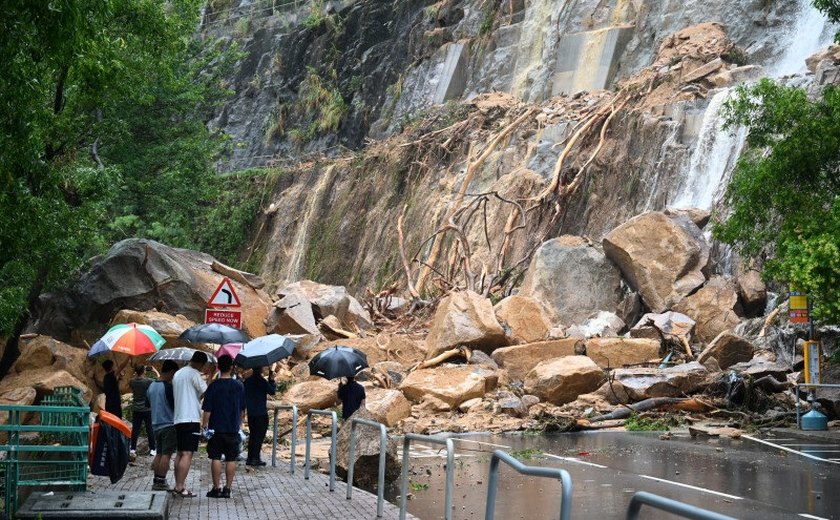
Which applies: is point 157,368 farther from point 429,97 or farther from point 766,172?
point 429,97

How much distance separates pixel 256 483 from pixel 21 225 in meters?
3.85

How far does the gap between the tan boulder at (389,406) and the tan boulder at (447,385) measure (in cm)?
90

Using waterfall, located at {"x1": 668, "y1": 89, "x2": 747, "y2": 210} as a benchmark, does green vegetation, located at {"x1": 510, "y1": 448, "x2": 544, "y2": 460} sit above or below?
below

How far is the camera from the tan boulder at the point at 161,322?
21.9m

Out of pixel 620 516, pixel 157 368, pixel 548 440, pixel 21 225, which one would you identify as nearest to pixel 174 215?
pixel 157 368

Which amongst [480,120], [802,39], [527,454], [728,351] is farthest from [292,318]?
[802,39]

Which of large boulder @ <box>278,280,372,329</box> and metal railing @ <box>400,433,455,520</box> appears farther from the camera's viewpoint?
large boulder @ <box>278,280,372,329</box>

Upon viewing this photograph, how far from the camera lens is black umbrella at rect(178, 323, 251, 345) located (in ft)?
48.3

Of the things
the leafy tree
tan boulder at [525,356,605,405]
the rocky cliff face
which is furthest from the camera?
the rocky cliff face

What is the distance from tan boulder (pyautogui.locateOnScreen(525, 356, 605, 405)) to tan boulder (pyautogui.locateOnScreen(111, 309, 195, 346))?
7349 millimetres

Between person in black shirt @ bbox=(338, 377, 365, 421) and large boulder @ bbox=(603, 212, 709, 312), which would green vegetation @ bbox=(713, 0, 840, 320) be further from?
person in black shirt @ bbox=(338, 377, 365, 421)

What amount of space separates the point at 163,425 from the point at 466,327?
481 inches

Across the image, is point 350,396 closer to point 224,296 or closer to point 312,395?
point 224,296

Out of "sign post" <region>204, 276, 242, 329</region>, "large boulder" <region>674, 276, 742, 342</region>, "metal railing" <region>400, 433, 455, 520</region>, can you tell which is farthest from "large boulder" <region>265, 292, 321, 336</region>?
"metal railing" <region>400, 433, 455, 520</region>
